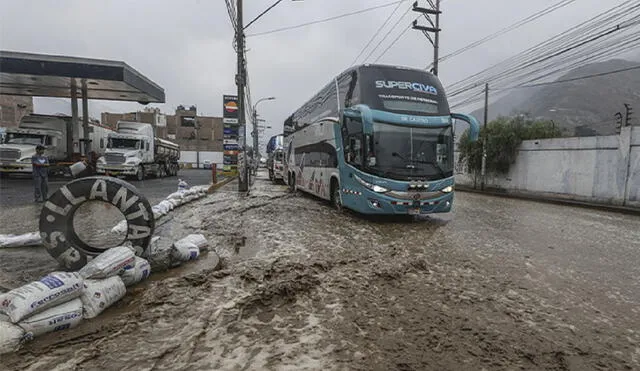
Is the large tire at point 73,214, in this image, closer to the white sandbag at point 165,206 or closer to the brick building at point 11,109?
the white sandbag at point 165,206

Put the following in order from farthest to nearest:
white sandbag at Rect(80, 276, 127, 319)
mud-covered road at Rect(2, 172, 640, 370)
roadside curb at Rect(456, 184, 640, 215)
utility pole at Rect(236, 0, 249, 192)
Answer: utility pole at Rect(236, 0, 249, 192)
roadside curb at Rect(456, 184, 640, 215)
white sandbag at Rect(80, 276, 127, 319)
mud-covered road at Rect(2, 172, 640, 370)

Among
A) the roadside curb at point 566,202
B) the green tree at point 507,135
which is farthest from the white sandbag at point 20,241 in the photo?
the green tree at point 507,135

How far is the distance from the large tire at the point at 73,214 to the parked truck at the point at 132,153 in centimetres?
1796

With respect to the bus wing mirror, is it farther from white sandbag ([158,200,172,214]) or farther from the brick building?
the brick building

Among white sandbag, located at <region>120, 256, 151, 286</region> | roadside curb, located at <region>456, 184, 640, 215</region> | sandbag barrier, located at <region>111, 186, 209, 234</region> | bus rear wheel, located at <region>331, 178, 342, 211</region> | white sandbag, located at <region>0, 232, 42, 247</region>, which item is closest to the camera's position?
white sandbag, located at <region>120, 256, 151, 286</region>

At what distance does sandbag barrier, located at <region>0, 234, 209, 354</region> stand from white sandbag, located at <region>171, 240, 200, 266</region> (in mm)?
681

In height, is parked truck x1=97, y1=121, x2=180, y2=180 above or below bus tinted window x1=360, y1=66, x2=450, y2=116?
below

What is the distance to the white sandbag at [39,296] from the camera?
8.39ft

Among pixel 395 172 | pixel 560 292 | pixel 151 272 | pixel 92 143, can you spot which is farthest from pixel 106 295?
pixel 92 143

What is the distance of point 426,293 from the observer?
3.87 meters

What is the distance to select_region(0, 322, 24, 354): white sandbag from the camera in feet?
7.88

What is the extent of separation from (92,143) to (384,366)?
87.0 ft

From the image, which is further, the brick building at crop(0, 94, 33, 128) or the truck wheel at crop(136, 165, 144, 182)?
the brick building at crop(0, 94, 33, 128)

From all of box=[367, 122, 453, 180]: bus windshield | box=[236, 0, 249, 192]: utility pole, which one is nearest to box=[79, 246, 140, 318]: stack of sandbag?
box=[367, 122, 453, 180]: bus windshield
